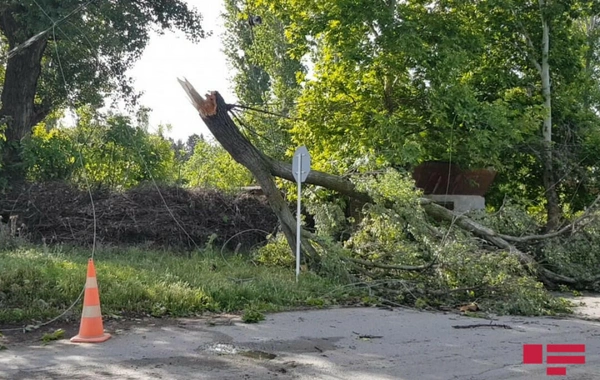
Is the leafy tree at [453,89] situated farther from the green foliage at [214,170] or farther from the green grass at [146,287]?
the green foliage at [214,170]

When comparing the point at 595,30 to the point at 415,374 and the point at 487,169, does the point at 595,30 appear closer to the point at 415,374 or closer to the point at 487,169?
the point at 487,169

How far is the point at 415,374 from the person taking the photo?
18.2 ft

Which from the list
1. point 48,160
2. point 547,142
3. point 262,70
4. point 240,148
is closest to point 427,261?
point 240,148

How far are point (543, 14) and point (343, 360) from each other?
1328 cm

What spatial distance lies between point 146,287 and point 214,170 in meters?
12.5

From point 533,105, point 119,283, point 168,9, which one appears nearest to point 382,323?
point 119,283

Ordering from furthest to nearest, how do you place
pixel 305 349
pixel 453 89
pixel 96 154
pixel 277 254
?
pixel 96 154, pixel 453 89, pixel 277 254, pixel 305 349

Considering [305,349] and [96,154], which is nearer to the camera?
[305,349]

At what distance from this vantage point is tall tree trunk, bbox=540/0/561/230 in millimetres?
16391

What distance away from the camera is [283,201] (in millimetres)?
11992

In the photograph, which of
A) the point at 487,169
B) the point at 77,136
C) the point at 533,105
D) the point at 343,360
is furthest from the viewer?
the point at 77,136

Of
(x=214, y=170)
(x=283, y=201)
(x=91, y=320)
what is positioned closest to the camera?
(x=91, y=320)

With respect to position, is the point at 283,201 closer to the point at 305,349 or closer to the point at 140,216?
the point at 140,216

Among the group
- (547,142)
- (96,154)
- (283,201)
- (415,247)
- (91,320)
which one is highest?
(547,142)
